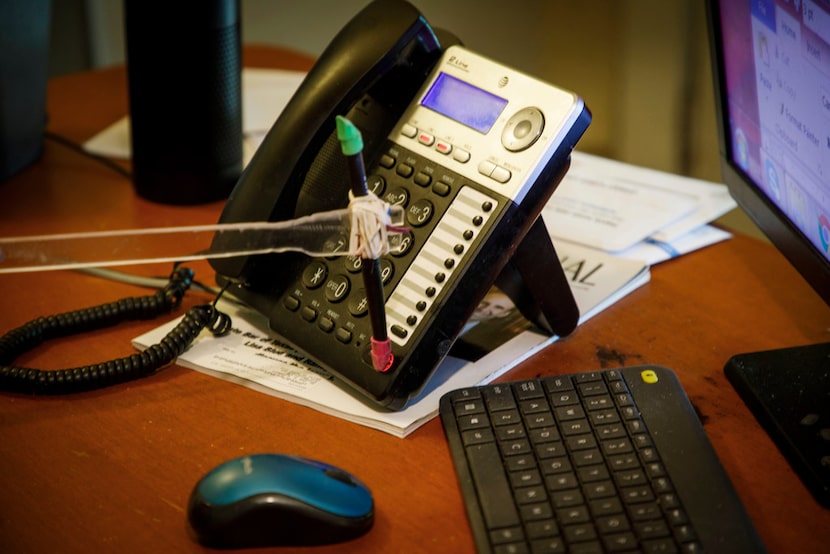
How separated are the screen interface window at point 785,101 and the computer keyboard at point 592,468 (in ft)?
0.56

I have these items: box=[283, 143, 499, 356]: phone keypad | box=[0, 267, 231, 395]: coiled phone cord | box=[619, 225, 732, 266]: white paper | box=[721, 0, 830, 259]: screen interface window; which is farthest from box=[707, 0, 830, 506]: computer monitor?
box=[0, 267, 231, 395]: coiled phone cord

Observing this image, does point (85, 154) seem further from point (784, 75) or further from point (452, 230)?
point (784, 75)

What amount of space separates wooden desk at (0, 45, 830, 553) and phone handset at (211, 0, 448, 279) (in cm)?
13

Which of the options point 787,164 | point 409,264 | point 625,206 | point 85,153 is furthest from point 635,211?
point 85,153

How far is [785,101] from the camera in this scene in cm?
68

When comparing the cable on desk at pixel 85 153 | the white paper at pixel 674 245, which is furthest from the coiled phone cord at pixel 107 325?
the white paper at pixel 674 245

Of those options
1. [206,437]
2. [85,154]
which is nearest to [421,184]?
[206,437]

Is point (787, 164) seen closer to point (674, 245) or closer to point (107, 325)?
point (674, 245)

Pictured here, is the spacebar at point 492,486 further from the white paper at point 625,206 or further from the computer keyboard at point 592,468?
the white paper at point 625,206

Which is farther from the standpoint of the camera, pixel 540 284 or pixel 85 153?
pixel 85 153

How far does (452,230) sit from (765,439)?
0.26 m

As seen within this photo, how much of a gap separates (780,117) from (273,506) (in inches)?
18.3

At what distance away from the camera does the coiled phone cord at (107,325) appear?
0.68m

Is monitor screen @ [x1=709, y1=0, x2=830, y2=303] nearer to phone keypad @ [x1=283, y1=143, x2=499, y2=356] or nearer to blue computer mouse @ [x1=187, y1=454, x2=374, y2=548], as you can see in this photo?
phone keypad @ [x1=283, y1=143, x2=499, y2=356]
